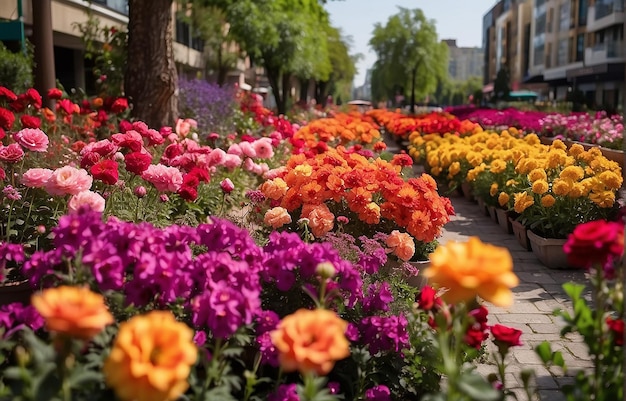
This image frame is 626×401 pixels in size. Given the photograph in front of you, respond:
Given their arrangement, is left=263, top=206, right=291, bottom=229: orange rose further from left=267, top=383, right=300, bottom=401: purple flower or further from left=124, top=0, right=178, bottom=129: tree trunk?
left=124, top=0, right=178, bottom=129: tree trunk

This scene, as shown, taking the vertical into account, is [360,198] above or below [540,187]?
above

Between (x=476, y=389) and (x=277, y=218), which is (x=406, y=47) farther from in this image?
(x=476, y=389)

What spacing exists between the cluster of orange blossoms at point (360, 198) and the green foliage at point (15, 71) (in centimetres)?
763

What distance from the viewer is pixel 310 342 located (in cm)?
165

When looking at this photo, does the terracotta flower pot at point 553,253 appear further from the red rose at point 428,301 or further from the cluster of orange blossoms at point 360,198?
the red rose at point 428,301

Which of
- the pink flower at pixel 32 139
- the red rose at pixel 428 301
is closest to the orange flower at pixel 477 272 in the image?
the red rose at pixel 428 301

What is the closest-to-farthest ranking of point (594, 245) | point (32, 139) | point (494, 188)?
point (594, 245)
point (32, 139)
point (494, 188)

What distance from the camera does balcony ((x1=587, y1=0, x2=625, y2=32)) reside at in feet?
151

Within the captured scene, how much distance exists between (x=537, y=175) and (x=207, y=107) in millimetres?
6918

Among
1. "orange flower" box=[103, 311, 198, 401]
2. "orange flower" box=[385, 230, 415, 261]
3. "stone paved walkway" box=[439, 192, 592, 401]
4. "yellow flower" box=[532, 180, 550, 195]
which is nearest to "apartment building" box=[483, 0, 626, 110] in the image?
"stone paved walkway" box=[439, 192, 592, 401]

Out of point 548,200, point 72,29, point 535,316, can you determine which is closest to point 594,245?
point 535,316

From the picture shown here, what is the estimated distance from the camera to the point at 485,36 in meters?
119

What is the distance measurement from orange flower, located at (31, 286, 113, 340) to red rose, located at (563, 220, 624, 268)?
1.29 metres

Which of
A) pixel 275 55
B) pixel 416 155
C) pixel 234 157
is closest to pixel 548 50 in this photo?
pixel 275 55
